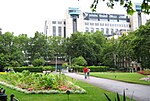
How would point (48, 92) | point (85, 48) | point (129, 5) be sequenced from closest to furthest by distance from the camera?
point (129, 5) < point (48, 92) < point (85, 48)

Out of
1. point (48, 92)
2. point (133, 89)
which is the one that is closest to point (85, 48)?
point (133, 89)

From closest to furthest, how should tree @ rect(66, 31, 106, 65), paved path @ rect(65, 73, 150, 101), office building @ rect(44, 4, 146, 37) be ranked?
paved path @ rect(65, 73, 150, 101), tree @ rect(66, 31, 106, 65), office building @ rect(44, 4, 146, 37)

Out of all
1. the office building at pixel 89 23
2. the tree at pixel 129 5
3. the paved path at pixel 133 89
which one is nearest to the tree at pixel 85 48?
the office building at pixel 89 23

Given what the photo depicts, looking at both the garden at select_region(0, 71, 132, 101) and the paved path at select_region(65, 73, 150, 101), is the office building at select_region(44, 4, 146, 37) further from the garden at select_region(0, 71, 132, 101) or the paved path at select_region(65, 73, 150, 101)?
the garden at select_region(0, 71, 132, 101)

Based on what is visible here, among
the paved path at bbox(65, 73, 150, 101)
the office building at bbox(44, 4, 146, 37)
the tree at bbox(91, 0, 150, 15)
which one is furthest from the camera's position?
the office building at bbox(44, 4, 146, 37)

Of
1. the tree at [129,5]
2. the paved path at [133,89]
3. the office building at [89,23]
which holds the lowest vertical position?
the paved path at [133,89]

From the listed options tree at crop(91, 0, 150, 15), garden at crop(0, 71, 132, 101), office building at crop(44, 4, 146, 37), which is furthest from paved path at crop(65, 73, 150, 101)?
office building at crop(44, 4, 146, 37)

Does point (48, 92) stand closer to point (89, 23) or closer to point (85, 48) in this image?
point (85, 48)

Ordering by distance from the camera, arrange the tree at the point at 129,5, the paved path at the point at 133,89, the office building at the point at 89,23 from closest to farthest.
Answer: the tree at the point at 129,5
the paved path at the point at 133,89
the office building at the point at 89,23

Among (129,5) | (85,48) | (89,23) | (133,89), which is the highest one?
(89,23)

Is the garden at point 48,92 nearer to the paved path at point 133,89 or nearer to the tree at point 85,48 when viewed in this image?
the paved path at point 133,89

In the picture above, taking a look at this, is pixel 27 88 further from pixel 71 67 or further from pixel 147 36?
pixel 71 67

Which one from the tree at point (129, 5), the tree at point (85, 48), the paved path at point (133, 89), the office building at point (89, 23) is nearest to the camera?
the tree at point (129, 5)

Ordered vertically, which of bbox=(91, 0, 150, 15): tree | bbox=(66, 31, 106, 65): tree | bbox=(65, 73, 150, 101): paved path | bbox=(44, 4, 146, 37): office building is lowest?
bbox=(65, 73, 150, 101): paved path
